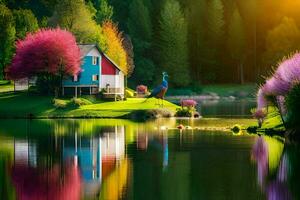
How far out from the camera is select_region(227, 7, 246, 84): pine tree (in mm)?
114312

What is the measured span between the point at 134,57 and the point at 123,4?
50.3ft

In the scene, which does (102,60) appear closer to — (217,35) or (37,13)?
(217,35)

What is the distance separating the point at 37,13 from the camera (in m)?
124

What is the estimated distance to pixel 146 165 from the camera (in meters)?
29.8

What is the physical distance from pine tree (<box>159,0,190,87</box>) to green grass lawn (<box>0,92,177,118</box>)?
39.4m

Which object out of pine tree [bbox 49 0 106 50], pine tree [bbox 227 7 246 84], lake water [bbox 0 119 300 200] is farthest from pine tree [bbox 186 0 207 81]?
lake water [bbox 0 119 300 200]

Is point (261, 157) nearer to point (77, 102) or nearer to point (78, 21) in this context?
point (77, 102)

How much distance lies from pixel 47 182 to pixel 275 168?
8.84 metres

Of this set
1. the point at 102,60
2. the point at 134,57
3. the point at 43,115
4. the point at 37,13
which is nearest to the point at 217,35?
the point at 134,57

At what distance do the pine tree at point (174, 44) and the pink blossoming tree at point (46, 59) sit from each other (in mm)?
39409

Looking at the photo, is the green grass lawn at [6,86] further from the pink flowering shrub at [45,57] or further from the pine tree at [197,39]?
the pine tree at [197,39]

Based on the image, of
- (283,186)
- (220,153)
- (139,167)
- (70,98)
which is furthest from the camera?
(70,98)

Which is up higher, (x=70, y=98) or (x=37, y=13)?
(x=37, y=13)

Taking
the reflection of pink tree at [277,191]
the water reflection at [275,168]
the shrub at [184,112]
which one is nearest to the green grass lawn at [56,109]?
the shrub at [184,112]
